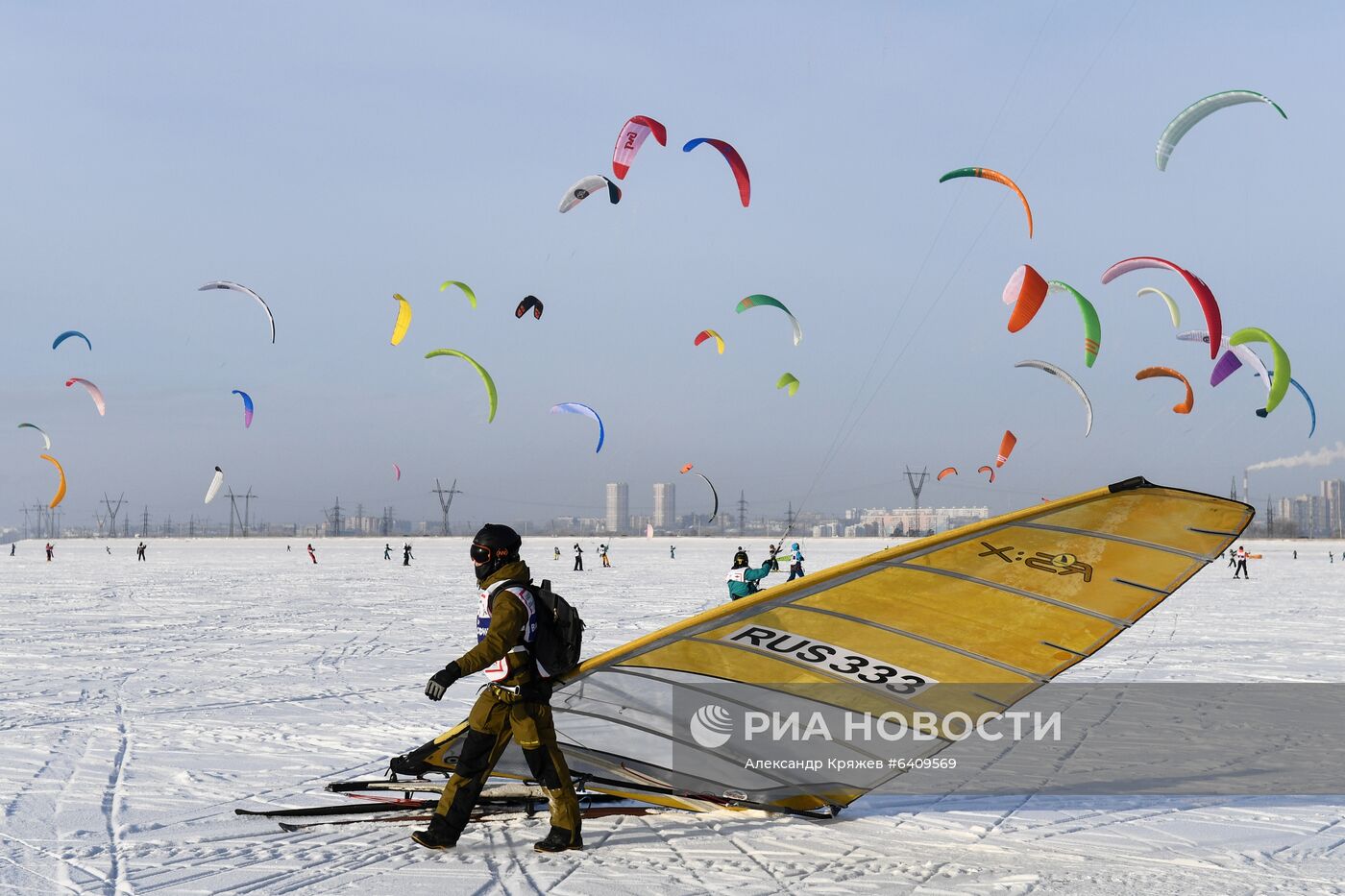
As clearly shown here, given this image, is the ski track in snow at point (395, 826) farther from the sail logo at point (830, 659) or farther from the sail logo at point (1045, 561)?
the sail logo at point (1045, 561)

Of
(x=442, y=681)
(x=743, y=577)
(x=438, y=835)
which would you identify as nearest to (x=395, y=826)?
(x=438, y=835)

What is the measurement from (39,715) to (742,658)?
4.97m

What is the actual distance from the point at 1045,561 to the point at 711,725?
5.34ft

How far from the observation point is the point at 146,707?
6922mm

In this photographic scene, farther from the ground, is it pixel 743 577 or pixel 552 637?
pixel 552 637

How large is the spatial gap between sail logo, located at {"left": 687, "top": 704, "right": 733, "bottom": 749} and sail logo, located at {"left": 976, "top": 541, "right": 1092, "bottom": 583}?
1.44m

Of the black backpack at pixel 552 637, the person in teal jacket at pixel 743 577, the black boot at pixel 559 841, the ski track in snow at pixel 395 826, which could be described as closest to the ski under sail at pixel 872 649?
the black backpack at pixel 552 637

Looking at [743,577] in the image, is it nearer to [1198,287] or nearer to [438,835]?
[438,835]

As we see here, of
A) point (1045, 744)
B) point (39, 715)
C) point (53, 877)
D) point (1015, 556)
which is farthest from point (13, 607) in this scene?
point (1015, 556)

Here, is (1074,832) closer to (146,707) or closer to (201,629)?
(146,707)

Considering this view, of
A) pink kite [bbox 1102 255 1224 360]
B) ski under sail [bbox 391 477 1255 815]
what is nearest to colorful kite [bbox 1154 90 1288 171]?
pink kite [bbox 1102 255 1224 360]

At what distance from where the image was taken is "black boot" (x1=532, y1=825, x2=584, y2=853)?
395 cm

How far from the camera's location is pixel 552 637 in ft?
12.8

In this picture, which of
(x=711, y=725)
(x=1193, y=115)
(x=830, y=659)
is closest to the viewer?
Answer: (x=830, y=659)
